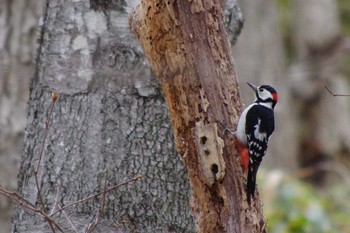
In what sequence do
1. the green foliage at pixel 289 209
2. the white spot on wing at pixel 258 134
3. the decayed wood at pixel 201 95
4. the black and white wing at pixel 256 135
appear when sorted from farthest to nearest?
the green foliage at pixel 289 209 < the white spot on wing at pixel 258 134 < the black and white wing at pixel 256 135 < the decayed wood at pixel 201 95

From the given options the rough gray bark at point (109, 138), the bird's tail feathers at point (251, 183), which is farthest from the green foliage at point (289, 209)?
→ the bird's tail feathers at point (251, 183)

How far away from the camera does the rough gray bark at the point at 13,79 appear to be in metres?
6.89

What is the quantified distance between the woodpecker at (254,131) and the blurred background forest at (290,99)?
2279 millimetres

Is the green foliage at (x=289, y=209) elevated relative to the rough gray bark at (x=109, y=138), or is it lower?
elevated

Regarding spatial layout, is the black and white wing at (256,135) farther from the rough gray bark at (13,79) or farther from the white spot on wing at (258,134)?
the rough gray bark at (13,79)

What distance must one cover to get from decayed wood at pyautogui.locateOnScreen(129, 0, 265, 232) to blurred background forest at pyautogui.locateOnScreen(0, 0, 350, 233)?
9.61ft

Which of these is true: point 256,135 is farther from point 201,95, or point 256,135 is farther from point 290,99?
point 290,99

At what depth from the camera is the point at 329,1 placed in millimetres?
15789

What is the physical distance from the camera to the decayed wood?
391 centimetres

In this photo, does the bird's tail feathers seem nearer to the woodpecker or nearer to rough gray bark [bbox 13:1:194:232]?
the woodpecker

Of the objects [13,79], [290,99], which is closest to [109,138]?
[13,79]

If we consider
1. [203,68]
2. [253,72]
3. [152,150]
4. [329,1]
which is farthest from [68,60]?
[329,1]

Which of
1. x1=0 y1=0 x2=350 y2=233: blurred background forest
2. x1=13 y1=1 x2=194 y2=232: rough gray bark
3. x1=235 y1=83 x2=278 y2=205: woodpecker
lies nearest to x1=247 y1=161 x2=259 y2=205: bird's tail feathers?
x1=235 y1=83 x2=278 y2=205: woodpecker

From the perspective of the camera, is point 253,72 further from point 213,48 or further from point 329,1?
point 213,48
